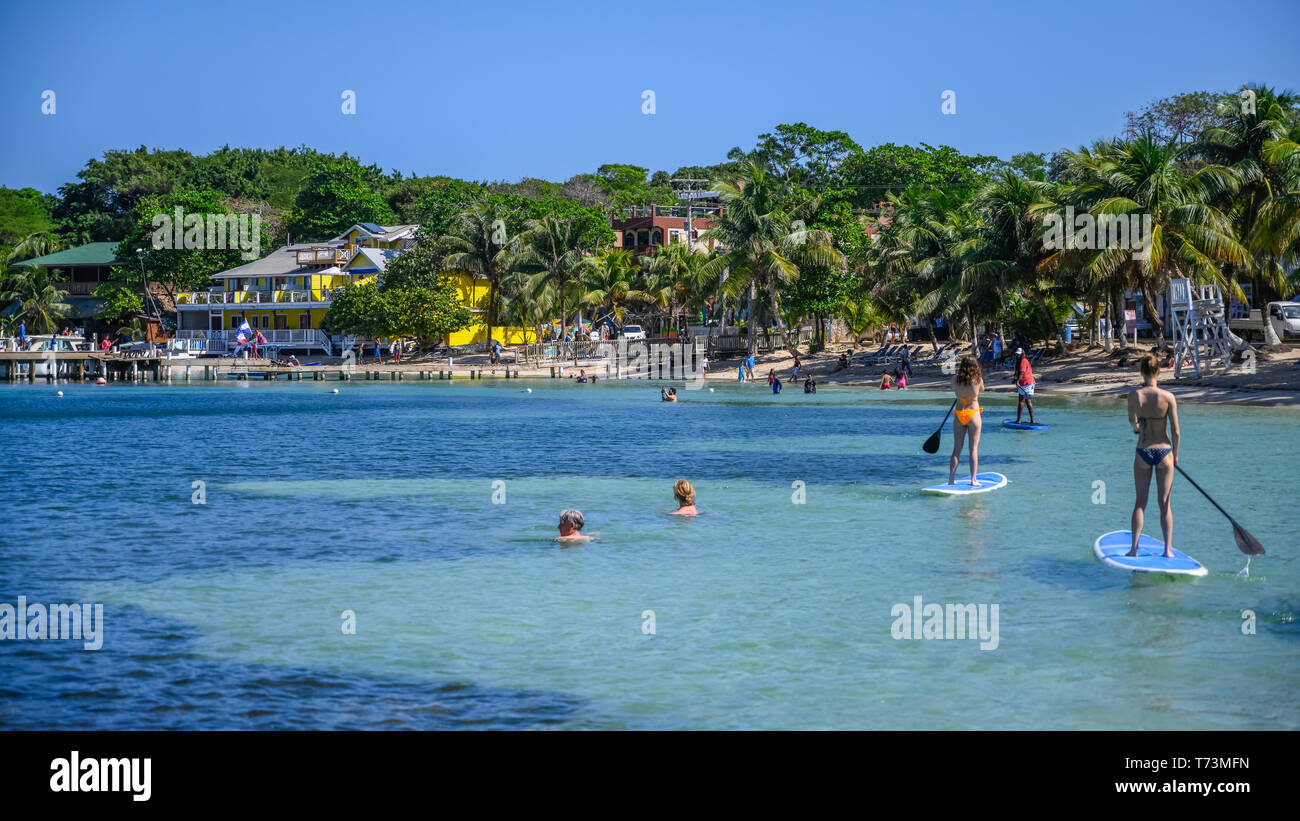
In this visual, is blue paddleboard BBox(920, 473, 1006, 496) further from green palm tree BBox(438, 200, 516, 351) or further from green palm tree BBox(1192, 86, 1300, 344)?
green palm tree BBox(438, 200, 516, 351)

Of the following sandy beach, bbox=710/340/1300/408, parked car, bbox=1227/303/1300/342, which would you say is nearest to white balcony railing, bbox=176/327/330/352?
sandy beach, bbox=710/340/1300/408

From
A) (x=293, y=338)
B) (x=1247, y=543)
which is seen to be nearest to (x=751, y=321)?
(x=293, y=338)

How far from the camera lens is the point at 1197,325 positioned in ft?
141

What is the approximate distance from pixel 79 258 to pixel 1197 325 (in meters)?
83.9

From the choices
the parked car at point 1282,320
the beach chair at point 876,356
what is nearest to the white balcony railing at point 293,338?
the beach chair at point 876,356

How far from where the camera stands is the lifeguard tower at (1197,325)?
134ft

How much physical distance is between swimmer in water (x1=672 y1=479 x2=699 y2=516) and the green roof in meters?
84.5

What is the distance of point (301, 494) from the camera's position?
20922 mm

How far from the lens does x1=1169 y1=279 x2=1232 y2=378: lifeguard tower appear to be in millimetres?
40844

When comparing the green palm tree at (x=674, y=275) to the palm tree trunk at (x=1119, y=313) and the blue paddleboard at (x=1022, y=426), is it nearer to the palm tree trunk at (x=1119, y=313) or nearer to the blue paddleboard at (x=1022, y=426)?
Answer: the palm tree trunk at (x=1119, y=313)
